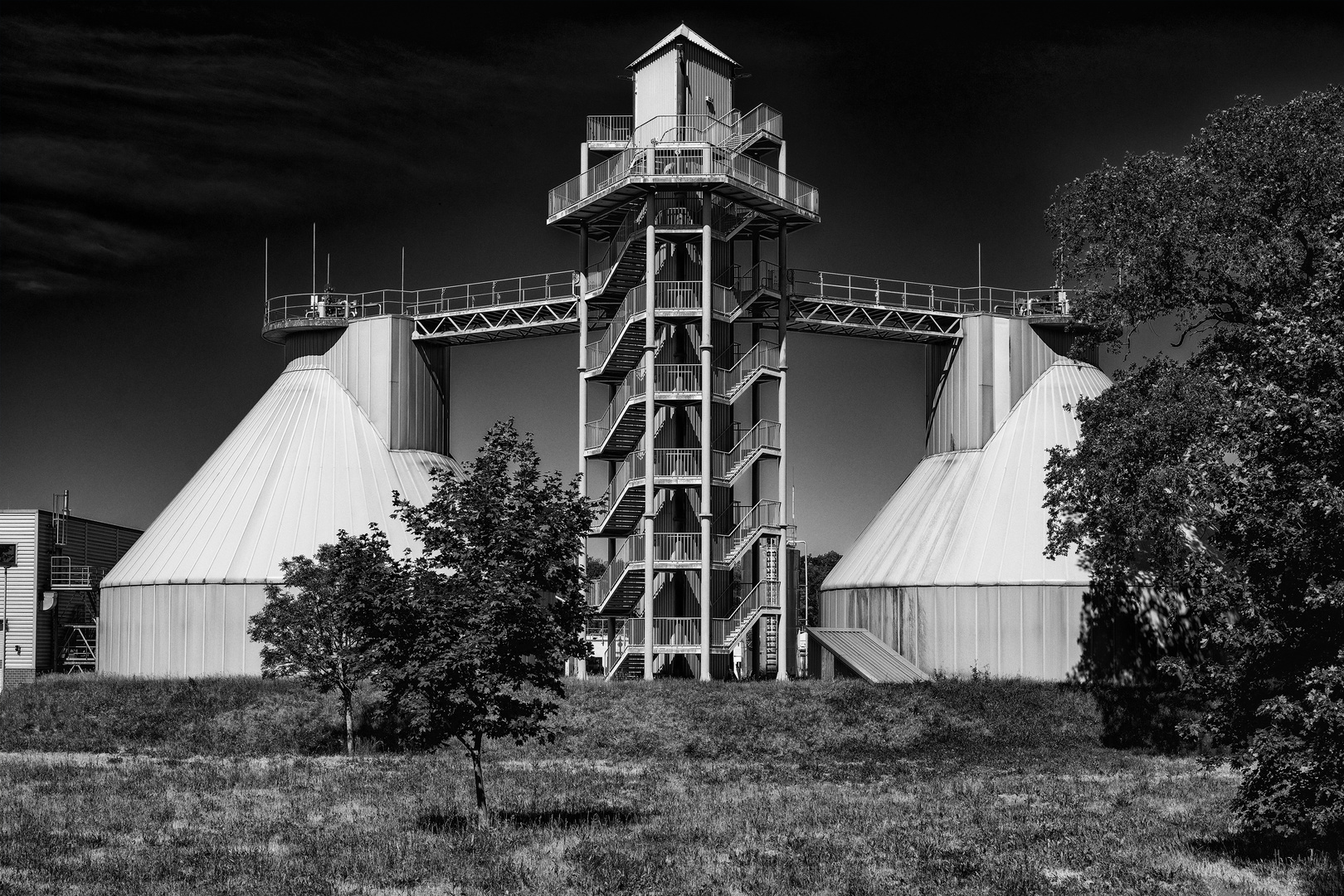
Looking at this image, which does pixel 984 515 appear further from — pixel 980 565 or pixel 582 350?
pixel 582 350

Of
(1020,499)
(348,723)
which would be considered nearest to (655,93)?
(1020,499)

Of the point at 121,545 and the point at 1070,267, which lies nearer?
the point at 1070,267

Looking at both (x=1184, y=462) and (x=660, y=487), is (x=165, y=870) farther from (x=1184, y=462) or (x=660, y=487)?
(x=660, y=487)

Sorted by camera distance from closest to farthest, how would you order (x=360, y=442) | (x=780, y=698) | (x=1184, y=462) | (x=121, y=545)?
(x=1184, y=462) < (x=780, y=698) < (x=360, y=442) < (x=121, y=545)

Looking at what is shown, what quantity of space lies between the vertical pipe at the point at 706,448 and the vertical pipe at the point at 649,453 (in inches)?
72.3

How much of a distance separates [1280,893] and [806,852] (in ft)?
26.0

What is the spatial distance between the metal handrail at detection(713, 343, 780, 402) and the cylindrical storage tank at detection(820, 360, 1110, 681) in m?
9.64

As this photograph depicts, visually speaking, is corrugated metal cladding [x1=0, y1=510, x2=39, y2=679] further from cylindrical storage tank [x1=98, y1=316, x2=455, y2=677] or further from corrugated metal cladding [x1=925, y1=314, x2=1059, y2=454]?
corrugated metal cladding [x1=925, y1=314, x2=1059, y2=454]

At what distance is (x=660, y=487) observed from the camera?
55.0 meters

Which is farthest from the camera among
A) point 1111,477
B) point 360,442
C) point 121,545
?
point 121,545

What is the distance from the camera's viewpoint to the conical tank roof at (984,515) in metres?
55.3

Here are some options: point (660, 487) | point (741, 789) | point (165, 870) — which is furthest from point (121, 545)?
point (165, 870)

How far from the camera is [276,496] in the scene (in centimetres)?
6062

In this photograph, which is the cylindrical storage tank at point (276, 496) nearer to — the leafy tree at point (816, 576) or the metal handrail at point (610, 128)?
the metal handrail at point (610, 128)
